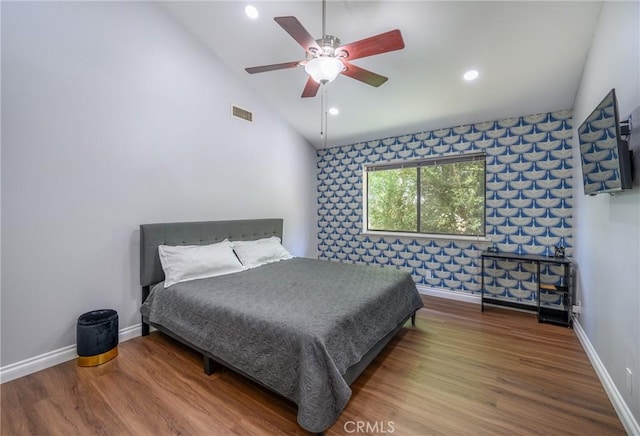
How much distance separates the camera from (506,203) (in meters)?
3.54

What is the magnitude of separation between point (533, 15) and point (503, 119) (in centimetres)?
153

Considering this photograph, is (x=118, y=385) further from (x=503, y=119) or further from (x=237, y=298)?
(x=503, y=119)

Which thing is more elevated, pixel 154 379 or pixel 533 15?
pixel 533 15

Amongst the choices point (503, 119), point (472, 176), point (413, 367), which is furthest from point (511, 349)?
point (503, 119)

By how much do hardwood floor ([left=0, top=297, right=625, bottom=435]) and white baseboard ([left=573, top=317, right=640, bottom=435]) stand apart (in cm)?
4

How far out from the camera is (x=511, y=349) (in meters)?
2.54

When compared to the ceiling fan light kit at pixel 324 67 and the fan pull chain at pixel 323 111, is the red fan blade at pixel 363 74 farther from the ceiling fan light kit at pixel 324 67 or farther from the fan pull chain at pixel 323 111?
the fan pull chain at pixel 323 111

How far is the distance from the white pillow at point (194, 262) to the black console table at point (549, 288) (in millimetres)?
3203

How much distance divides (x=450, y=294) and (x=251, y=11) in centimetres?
434

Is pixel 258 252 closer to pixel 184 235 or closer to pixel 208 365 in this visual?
pixel 184 235

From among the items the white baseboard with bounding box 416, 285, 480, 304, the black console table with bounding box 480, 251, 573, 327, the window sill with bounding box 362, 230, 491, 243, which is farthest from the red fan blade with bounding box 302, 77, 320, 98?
the white baseboard with bounding box 416, 285, 480, 304

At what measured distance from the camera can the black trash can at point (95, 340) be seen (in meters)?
2.25

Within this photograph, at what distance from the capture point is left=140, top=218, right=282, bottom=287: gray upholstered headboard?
279 cm

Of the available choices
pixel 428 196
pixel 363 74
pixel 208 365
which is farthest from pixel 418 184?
pixel 208 365
